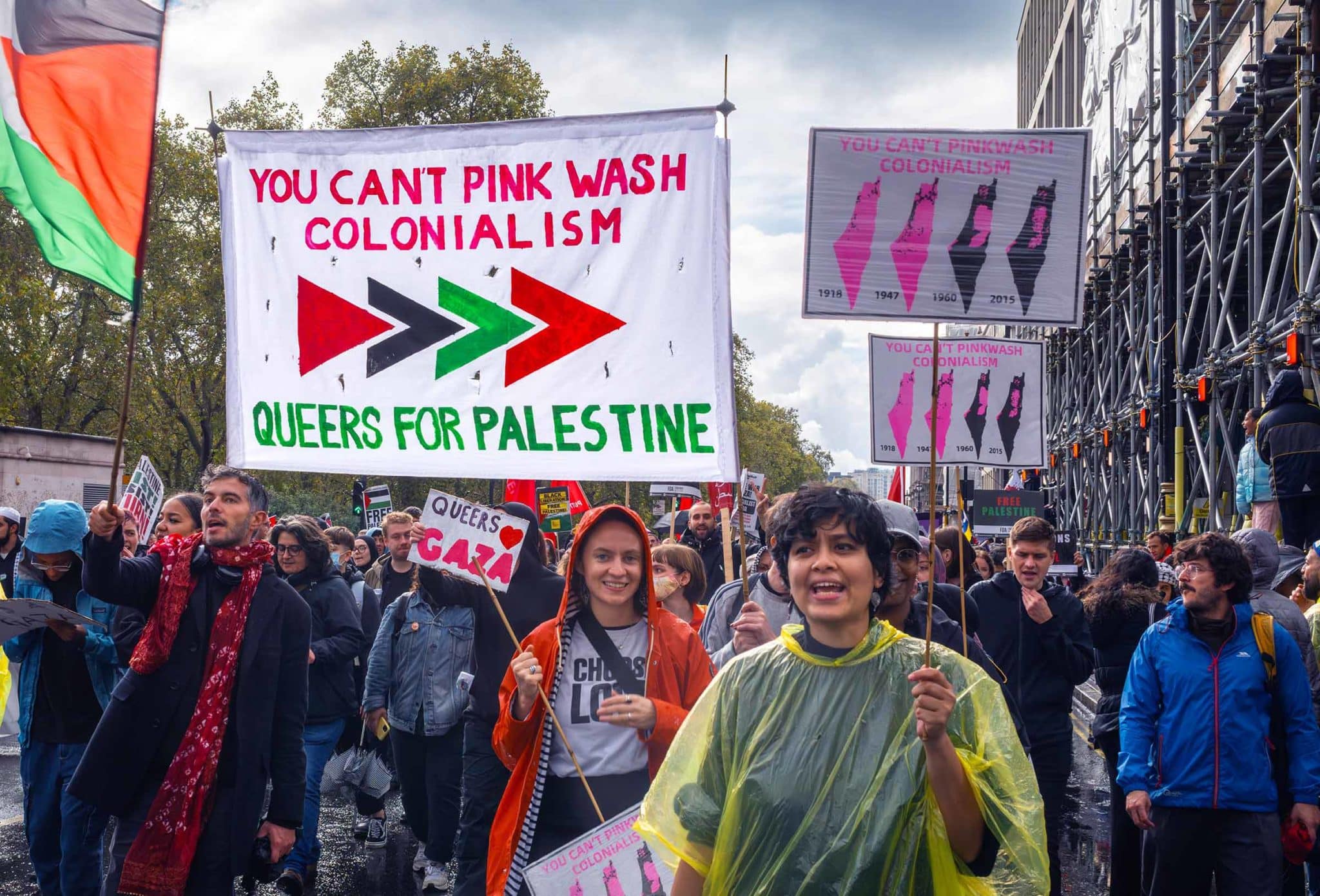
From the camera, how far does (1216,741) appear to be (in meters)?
4.84

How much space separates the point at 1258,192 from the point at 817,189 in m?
9.99

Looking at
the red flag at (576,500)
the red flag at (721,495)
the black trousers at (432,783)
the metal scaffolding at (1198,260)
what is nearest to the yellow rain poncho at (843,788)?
the red flag at (721,495)

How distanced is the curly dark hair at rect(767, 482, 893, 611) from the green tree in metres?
35.1

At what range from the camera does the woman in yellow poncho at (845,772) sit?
8.72ft

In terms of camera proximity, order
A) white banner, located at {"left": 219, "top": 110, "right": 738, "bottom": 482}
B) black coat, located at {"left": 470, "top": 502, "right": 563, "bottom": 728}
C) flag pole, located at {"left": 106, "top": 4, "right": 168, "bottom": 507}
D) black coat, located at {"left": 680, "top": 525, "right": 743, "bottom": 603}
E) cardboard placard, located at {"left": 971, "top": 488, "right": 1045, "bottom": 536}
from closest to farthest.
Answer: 1. flag pole, located at {"left": 106, "top": 4, "right": 168, "bottom": 507}
2. white banner, located at {"left": 219, "top": 110, "right": 738, "bottom": 482}
3. black coat, located at {"left": 470, "top": 502, "right": 563, "bottom": 728}
4. black coat, located at {"left": 680, "top": 525, "right": 743, "bottom": 603}
5. cardboard placard, located at {"left": 971, "top": 488, "right": 1045, "bottom": 536}

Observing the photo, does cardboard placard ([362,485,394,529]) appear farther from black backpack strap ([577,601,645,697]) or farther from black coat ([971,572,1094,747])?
black backpack strap ([577,601,645,697])

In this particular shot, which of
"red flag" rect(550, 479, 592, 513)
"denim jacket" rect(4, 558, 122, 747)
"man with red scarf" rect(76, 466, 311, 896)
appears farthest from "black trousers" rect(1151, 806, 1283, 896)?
"red flag" rect(550, 479, 592, 513)

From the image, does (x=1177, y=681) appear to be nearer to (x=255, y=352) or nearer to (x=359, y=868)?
(x=255, y=352)

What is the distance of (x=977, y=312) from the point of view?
4.01 m

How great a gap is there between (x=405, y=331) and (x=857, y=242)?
162 centimetres

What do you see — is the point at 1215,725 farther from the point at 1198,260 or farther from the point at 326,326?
the point at 1198,260

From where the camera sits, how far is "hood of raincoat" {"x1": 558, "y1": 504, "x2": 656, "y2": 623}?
13.8 ft

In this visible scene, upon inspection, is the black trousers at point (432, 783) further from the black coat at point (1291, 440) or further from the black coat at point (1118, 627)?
the black coat at point (1291, 440)

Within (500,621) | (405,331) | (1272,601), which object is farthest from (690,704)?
(1272,601)
